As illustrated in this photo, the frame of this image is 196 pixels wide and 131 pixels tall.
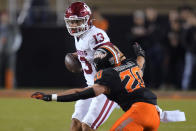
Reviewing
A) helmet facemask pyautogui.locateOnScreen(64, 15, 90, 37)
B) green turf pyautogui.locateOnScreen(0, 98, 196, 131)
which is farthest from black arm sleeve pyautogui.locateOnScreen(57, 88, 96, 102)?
green turf pyautogui.locateOnScreen(0, 98, 196, 131)

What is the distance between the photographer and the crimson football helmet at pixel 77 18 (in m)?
5.77

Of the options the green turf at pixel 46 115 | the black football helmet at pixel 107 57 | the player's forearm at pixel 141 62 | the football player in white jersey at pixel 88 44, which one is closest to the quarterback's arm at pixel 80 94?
the black football helmet at pixel 107 57

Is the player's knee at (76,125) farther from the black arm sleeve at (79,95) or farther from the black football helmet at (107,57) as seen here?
the black arm sleeve at (79,95)

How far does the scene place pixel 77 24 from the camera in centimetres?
582

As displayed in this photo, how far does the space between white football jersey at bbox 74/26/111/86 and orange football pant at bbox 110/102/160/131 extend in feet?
4.04

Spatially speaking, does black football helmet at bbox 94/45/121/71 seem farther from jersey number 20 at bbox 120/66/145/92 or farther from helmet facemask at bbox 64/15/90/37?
helmet facemask at bbox 64/15/90/37

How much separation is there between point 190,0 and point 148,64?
185 inches

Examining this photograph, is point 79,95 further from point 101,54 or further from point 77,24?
point 77,24

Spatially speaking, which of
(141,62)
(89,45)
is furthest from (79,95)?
(89,45)

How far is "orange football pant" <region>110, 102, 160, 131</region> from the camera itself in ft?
15.2

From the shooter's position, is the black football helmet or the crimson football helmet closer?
the black football helmet

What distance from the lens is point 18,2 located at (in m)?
17.4

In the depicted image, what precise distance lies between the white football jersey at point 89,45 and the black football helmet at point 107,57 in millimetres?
572

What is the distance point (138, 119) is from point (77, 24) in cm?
162
